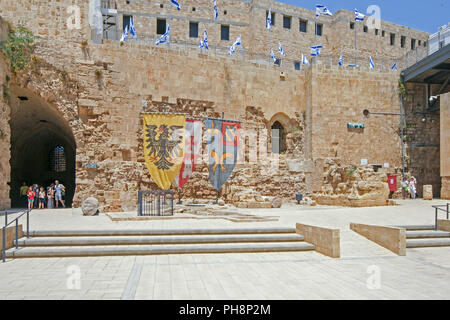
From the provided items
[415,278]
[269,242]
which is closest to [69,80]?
[269,242]

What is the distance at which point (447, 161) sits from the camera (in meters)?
18.7

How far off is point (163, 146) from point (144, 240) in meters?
7.43

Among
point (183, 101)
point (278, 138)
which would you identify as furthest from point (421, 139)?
point (183, 101)

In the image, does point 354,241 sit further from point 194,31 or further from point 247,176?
point 194,31

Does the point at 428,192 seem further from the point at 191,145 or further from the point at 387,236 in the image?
the point at 387,236

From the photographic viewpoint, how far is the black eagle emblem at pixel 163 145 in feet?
47.0

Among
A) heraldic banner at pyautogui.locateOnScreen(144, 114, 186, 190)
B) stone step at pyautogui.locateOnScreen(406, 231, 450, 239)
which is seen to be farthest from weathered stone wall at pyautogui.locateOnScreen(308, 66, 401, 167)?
stone step at pyautogui.locateOnScreen(406, 231, 450, 239)

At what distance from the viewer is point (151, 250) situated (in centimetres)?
699

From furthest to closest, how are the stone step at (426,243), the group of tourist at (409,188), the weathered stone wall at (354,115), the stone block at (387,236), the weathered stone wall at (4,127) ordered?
the group of tourist at (409,188) < the weathered stone wall at (354,115) < the weathered stone wall at (4,127) < the stone step at (426,243) < the stone block at (387,236)

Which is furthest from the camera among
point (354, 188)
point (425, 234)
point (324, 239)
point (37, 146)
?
point (37, 146)

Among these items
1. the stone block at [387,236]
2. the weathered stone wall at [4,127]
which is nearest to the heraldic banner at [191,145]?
the weathered stone wall at [4,127]

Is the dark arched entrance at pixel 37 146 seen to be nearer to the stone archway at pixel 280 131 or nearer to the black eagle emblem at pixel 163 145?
the black eagle emblem at pixel 163 145

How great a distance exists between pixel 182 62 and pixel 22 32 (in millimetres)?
6573

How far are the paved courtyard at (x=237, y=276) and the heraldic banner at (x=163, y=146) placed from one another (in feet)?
25.3
